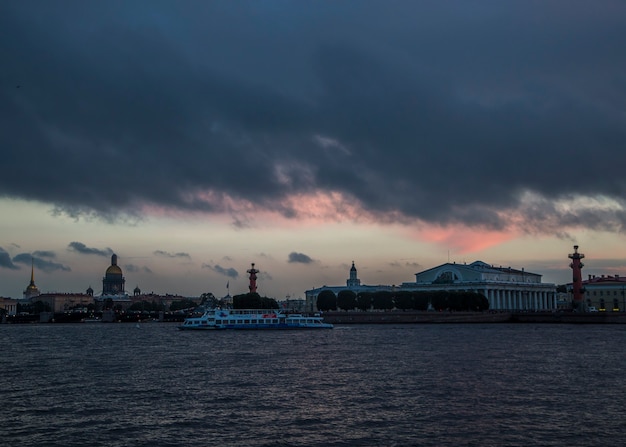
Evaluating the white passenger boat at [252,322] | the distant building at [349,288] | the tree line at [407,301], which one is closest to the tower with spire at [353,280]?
the distant building at [349,288]

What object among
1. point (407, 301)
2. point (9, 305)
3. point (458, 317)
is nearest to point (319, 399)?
point (458, 317)

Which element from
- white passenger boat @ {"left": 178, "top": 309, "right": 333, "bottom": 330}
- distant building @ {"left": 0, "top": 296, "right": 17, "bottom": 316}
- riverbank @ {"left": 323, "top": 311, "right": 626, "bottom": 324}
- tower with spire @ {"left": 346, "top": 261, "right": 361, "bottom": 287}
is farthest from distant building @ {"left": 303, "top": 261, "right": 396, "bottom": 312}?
distant building @ {"left": 0, "top": 296, "right": 17, "bottom": 316}

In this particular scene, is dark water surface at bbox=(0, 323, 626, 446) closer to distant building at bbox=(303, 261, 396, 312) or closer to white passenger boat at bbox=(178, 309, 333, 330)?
white passenger boat at bbox=(178, 309, 333, 330)

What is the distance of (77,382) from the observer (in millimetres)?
30031

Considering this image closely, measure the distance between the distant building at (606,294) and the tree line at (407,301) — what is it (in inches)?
1065

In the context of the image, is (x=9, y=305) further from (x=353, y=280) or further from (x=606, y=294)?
(x=606, y=294)

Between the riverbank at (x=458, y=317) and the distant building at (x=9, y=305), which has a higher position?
the distant building at (x=9, y=305)

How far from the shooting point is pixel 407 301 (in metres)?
110

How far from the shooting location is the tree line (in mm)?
106500

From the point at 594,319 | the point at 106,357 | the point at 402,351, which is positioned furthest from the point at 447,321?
the point at 106,357

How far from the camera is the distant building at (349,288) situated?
138000mm

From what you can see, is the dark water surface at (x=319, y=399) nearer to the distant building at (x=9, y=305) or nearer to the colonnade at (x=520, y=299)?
the colonnade at (x=520, y=299)

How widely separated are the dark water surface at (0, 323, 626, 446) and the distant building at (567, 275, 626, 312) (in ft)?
288

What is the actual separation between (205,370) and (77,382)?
244 inches
